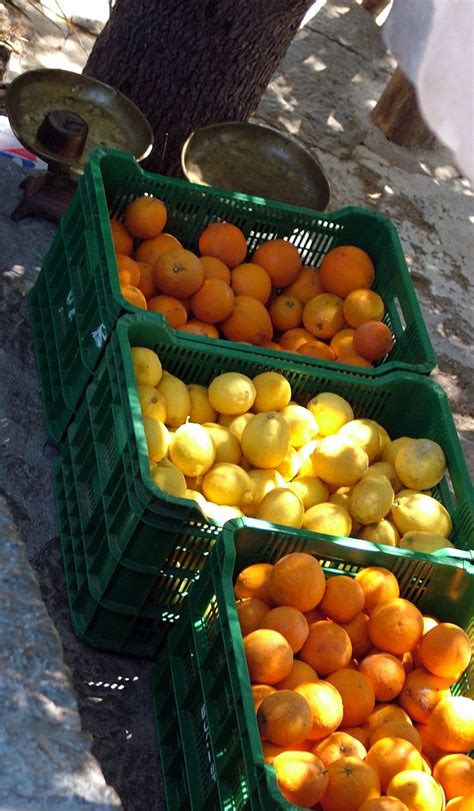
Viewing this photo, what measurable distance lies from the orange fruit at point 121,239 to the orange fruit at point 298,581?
57.5 inches

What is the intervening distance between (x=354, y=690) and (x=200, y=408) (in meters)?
1.06

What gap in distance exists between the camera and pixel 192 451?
3.11 meters

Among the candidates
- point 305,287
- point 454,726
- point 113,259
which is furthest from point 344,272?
point 454,726

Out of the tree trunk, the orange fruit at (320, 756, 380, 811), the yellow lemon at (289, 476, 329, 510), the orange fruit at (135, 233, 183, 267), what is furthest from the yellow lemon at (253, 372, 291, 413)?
the tree trunk

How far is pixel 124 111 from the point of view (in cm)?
446

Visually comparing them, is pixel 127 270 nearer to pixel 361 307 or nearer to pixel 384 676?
pixel 361 307

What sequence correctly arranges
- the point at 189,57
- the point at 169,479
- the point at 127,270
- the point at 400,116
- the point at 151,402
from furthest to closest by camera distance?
the point at 400,116 → the point at 189,57 → the point at 127,270 → the point at 151,402 → the point at 169,479

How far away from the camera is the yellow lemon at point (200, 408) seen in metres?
3.41

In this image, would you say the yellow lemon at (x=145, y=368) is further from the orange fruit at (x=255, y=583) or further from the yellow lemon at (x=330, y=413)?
the orange fruit at (x=255, y=583)

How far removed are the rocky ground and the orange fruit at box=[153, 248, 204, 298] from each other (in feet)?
2.12

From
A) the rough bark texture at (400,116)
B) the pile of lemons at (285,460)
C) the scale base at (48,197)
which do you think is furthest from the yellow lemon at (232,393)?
the rough bark texture at (400,116)

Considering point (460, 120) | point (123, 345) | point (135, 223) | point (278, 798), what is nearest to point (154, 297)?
point (135, 223)

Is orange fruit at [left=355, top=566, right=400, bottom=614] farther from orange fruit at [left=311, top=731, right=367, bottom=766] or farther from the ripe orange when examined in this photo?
the ripe orange

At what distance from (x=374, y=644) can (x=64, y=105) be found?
2.58 meters
